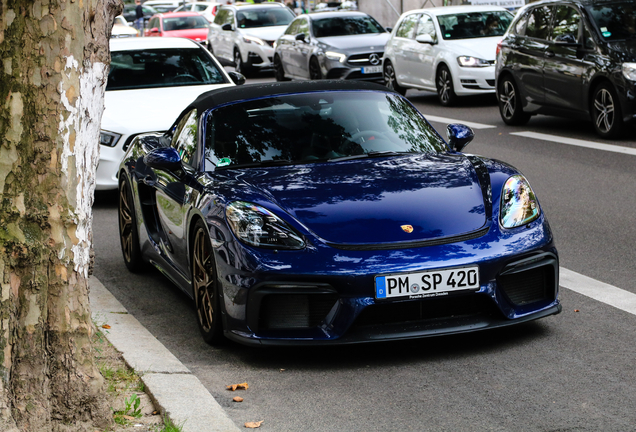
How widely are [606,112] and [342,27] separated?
32.8 ft

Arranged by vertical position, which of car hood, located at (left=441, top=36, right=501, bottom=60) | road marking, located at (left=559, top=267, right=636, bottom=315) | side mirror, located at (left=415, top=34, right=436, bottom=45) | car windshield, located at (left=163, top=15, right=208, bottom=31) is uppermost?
side mirror, located at (left=415, top=34, right=436, bottom=45)

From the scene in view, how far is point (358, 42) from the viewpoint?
70.2 feet

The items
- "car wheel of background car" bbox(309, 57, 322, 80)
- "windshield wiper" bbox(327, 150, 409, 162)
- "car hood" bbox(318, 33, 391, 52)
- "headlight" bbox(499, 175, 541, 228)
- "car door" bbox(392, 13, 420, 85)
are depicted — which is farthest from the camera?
"car wheel of background car" bbox(309, 57, 322, 80)

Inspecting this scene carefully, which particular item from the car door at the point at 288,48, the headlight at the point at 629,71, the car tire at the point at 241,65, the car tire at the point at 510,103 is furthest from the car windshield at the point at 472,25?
the car tire at the point at 241,65

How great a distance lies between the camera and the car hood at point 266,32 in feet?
89.0

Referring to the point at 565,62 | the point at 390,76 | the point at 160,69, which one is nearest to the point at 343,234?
the point at 160,69

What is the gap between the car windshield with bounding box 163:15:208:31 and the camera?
37.9m

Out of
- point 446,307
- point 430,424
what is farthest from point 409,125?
point 430,424

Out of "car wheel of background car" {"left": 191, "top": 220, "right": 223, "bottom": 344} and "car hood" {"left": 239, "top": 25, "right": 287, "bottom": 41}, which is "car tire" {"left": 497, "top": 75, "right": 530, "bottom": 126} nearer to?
"car wheel of background car" {"left": 191, "top": 220, "right": 223, "bottom": 344}

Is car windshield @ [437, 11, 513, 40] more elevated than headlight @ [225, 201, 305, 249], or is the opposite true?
headlight @ [225, 201, 305, 249]

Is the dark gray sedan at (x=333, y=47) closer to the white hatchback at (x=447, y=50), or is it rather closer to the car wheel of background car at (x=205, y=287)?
the white hatchback at (x=447, y=50)

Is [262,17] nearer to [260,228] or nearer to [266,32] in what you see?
[266,32]

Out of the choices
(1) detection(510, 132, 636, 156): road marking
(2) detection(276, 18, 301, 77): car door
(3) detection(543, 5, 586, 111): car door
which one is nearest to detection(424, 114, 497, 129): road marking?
(1) detection(510, 132, 636, 156): road marking

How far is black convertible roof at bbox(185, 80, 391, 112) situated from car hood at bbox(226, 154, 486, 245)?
2.63ft
